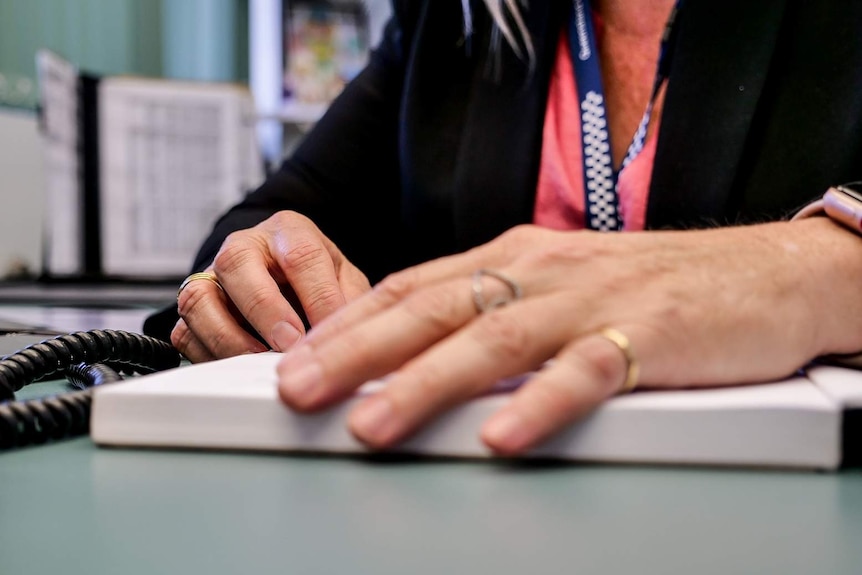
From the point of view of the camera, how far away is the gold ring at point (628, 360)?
0.41 metres

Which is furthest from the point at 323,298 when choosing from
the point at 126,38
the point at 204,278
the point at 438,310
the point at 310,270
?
the point at 126,38

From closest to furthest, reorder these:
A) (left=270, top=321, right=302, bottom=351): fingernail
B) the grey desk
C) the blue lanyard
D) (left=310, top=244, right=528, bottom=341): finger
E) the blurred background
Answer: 1. the grey desk
2. (left=310, top=244, right=528, bottom=341): finger
3. (left=270, top=321, right=302, bottom=351): fingernail
4. the blue lanyard
5. the blurred background

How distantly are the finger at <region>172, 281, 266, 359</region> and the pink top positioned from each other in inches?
15.3

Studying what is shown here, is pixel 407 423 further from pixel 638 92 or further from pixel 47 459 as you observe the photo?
pixel 638 92

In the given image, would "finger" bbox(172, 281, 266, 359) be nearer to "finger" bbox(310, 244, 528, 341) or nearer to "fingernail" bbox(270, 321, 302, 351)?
"fingernail" bbox(270, 321, 302, 351)

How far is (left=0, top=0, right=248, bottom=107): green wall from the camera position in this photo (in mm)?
2441

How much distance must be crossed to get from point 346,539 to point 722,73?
697 millimetres

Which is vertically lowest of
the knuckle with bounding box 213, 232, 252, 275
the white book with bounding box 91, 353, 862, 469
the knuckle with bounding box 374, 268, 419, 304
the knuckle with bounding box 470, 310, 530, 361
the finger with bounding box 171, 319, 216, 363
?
the finger with bounding box 171, 319, 216, 363

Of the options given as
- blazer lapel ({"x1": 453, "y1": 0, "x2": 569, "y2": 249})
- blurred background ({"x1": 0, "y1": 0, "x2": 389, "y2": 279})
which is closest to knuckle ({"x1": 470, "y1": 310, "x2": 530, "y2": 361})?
blazer lapel ({"x1": 453, "y1": 0, "x2": 569, "y2": 249})

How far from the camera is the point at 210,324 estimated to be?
2.31 feet

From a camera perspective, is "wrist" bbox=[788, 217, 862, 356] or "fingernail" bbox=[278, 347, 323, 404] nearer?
"fingernail" bbox=[278, 347, 323, 404]

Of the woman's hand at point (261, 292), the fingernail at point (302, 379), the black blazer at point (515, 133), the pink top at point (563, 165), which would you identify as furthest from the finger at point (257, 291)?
the pink top at point (563, 165)

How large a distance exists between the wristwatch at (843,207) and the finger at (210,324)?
453 mm

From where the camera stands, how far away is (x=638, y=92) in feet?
3.08
